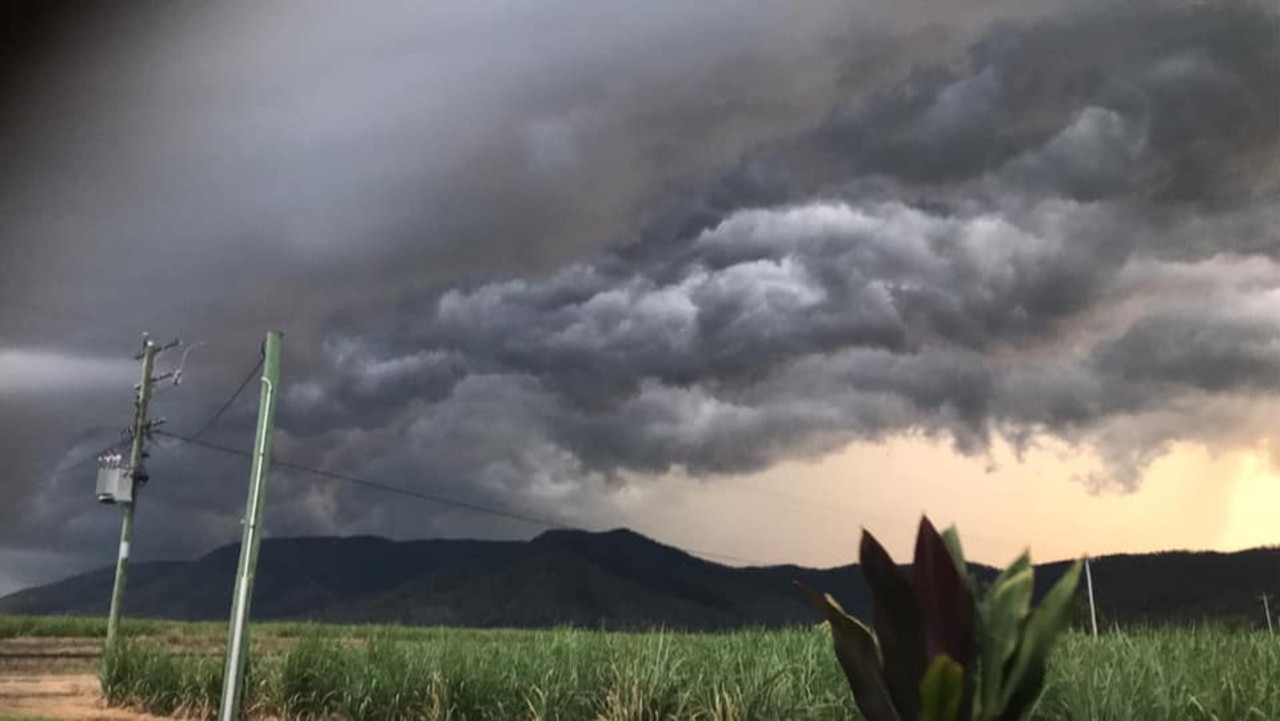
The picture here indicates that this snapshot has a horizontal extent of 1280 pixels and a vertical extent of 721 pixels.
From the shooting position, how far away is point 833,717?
6.25 m

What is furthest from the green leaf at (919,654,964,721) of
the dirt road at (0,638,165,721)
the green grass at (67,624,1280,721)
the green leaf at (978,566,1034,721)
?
the dirt road at (0,638,165,721)

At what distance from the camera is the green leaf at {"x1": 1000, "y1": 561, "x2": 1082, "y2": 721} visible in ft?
10.2

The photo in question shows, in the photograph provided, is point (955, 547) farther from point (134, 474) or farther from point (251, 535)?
point (134, 474)

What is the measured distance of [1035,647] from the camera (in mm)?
3105

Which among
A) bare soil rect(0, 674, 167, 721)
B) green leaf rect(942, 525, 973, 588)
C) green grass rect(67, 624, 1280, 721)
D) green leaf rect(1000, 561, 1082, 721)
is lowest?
bare soil rect(0, 674, 167, 721)

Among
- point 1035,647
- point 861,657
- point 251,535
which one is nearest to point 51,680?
point 251,535

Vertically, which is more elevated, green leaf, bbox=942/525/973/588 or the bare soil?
green leaf, bbox=942/525/973/588

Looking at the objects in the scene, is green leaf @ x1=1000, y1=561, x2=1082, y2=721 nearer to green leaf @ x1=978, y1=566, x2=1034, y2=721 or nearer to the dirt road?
green leaf @ x1=978, y1=566, x2=1034, y2=721

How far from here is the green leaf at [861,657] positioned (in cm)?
334

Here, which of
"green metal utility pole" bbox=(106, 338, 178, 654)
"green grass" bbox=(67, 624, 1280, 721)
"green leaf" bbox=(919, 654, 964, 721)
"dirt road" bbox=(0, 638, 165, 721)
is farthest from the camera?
"green metal utility pole" bbox=(106, 338, 178, 654)

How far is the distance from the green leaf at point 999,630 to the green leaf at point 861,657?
1.02 ft

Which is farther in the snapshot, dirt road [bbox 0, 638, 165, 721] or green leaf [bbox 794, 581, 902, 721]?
dirt road [bbox 0, 638, 165, 721]

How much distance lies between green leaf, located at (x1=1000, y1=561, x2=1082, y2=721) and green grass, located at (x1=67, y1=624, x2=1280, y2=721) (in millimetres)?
1970

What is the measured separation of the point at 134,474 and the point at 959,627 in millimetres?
19161
